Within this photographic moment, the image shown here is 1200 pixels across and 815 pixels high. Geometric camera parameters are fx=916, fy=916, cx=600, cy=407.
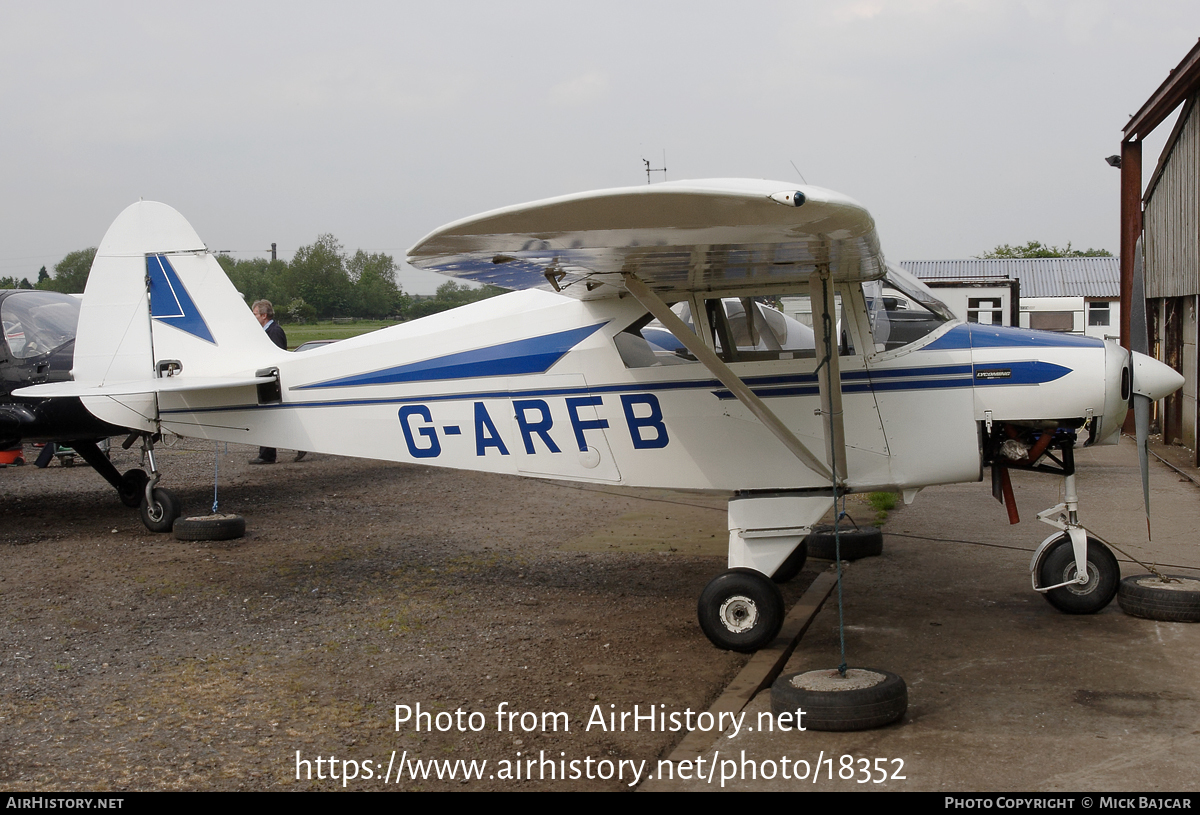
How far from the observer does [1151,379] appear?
212 inches

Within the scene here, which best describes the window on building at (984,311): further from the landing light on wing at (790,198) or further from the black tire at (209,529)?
the landing light on wing at (790,198)

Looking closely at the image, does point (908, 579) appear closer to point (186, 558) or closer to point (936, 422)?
point (936, 422)

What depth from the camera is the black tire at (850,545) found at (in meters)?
7.40

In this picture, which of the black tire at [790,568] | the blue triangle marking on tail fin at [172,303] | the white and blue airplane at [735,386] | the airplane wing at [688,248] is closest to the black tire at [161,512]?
the blue triangle marking on tail fin at [172,303]

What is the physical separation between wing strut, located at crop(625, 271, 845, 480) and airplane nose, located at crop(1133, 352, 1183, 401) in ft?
5.85

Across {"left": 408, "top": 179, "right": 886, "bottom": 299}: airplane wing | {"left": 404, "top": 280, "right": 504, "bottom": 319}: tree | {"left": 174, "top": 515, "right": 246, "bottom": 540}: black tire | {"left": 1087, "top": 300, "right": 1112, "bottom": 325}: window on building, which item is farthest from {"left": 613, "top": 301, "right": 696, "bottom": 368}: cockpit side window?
{"left": 1087, "top": 300, "right": 1112, "bottom": 325}: window on building

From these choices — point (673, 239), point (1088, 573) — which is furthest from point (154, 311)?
point (1088, 573)

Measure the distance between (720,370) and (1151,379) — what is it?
2.58m

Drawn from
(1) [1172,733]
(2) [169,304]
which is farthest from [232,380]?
(1) [1172,733]

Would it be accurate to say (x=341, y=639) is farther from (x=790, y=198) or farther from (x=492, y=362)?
(x=790, y=198)

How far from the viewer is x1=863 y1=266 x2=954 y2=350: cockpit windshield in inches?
219

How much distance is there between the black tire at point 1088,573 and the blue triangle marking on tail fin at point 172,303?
261 inches

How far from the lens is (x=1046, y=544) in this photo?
5617 mm

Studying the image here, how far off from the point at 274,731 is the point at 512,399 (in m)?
2.68
